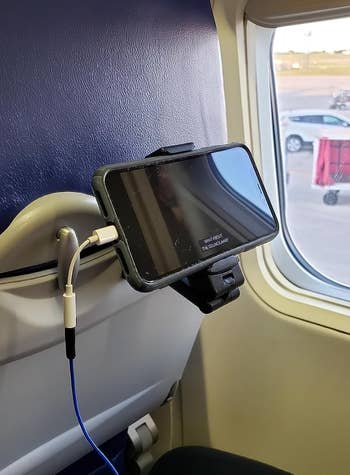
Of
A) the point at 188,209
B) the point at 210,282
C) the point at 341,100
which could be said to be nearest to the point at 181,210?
the point at 188,209

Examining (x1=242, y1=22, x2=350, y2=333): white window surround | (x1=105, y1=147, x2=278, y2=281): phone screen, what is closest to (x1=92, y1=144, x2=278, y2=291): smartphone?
(x1=105, y1=147, x2=278, y2=281): phone screen

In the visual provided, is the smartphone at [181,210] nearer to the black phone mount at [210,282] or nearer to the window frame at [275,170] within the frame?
the black phone mount at [210,282]

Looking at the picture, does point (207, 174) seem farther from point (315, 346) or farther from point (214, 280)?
point (315, 346)

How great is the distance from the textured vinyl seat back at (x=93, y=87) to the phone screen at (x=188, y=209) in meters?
0.11

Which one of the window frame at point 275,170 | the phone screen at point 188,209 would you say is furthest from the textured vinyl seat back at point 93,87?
the window frame at point 275,170

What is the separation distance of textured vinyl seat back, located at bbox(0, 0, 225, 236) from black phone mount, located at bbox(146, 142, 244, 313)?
8 cm

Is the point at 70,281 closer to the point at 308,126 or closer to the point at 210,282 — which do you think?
the point at 210,282

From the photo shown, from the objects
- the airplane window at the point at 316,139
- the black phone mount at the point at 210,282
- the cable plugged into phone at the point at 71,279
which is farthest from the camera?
the airplane window at the point at 316,139

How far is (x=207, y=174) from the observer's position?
0.86m

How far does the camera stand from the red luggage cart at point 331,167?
52.3 inches

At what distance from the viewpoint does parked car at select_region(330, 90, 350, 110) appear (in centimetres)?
126

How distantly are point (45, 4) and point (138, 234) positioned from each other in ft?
1.07

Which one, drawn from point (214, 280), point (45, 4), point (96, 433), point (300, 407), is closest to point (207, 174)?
point (214, 280)

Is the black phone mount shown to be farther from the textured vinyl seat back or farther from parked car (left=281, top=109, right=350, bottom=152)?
parked car (left=281, top=109, right=350, bottom=152)
